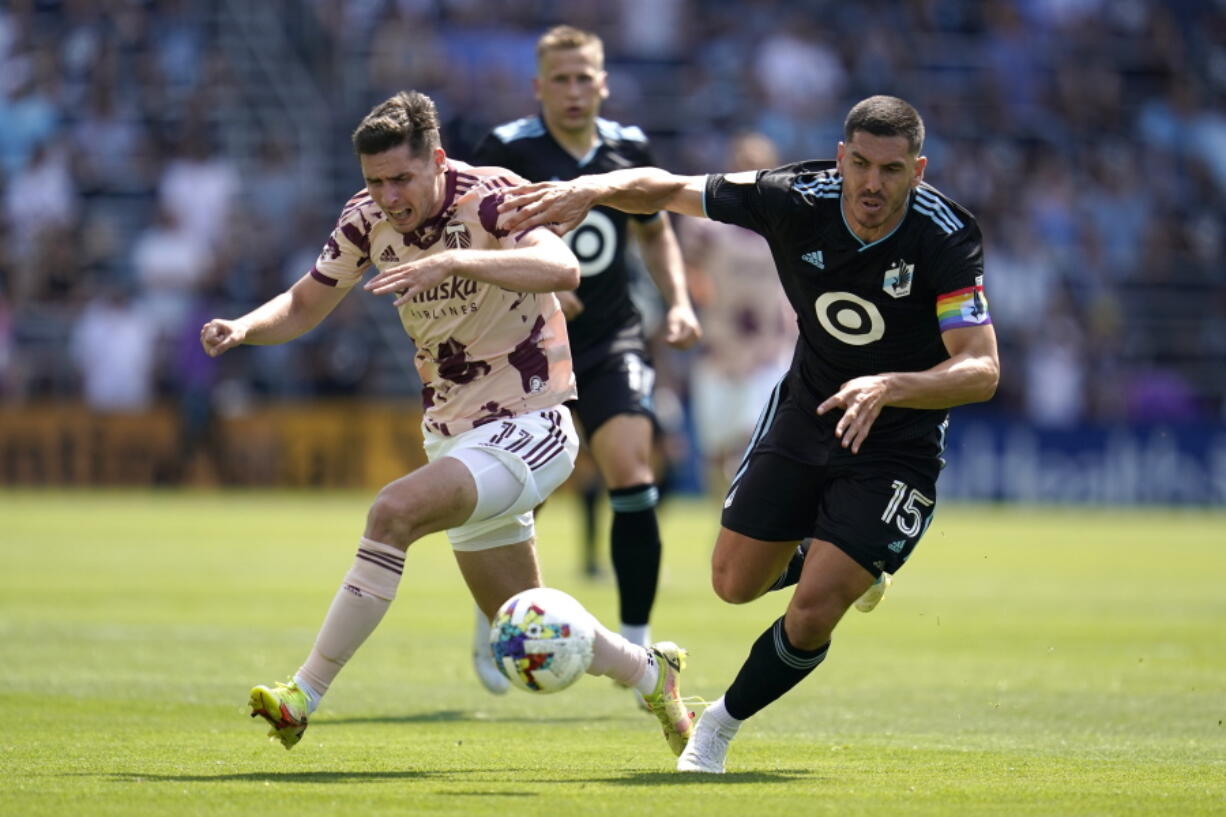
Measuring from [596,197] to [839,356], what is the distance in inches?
45.6

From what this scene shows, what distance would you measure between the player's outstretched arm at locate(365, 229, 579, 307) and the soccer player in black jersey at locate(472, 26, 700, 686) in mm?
2432

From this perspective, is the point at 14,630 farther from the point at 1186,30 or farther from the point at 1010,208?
the point at 1186,30

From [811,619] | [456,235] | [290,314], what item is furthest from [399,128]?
[811,619]

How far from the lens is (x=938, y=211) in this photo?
275 inches

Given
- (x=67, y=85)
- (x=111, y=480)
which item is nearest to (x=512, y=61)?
(x=67, y=85)

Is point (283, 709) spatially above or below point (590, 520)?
above

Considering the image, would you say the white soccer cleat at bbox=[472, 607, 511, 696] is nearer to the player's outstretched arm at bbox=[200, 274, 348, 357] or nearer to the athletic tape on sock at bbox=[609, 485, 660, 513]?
the athletic tape on sock at bbox=[609, 485, 660, 513]

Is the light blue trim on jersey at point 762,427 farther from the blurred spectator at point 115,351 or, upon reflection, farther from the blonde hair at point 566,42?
the blurred spectator at point 115,351

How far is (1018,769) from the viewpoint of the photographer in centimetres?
704

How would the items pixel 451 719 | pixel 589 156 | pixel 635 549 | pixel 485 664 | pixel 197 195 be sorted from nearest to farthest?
pixel 451 719 < pixel 635 549 < pixel 485 664 < pixel 589 156 < pixel 197 195

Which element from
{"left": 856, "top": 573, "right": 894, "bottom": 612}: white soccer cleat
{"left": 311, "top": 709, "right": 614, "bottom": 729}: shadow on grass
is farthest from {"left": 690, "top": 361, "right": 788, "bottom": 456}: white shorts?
{"left": 856, "top": 573, "right": 894, "bottom": 612}: white soccer cleat

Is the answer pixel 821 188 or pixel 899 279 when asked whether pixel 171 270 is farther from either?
pixel 899 279

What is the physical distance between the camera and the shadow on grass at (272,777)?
6410 millimetres

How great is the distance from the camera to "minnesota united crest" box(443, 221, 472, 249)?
726 centimetres
